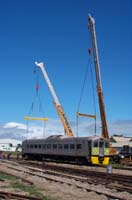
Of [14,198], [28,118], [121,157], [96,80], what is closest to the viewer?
[14,198]

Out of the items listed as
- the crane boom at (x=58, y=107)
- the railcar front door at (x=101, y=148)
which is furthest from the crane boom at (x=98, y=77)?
the crane boom at (x=58, y=107)

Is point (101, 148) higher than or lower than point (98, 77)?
lower

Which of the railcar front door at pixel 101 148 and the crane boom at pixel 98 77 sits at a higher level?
the crane boom at pixel 98 77

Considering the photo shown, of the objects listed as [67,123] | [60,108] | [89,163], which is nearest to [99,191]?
[89,163]

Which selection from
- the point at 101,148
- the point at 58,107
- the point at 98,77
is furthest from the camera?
the point at 58,107

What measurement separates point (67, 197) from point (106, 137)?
106 feet

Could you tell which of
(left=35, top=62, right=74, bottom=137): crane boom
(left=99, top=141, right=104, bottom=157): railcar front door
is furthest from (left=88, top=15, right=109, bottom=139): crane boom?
(left=35, top=62, right=74, bottom=137): crane boom

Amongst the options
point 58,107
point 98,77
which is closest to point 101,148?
point 98,77

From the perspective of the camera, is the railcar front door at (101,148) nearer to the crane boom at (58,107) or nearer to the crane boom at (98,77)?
the crane boom at (98,77)

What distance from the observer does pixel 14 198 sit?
15742 mm

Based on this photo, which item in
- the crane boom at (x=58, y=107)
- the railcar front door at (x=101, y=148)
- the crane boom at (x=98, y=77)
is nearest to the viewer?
the railcar front door at (x=101, y=148)

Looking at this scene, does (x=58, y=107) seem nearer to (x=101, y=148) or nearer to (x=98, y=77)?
(x=98, y=77)

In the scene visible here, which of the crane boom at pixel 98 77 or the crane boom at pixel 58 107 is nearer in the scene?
the crane boom at pixel 98 77

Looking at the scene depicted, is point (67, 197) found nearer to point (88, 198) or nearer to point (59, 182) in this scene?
point (88, 198)
